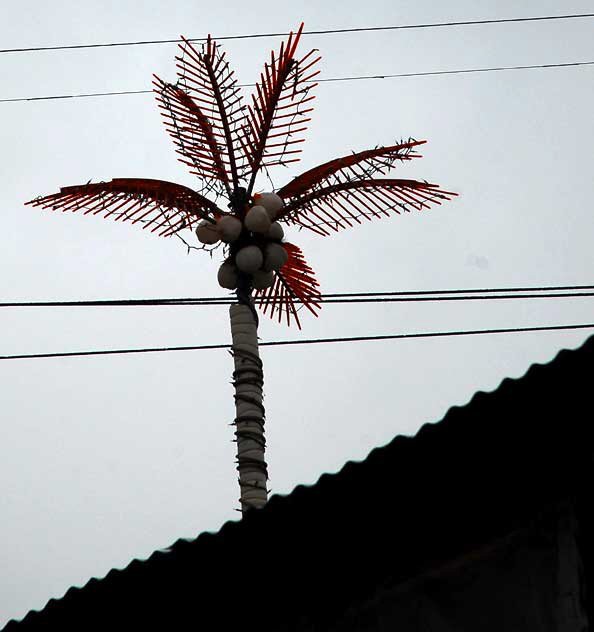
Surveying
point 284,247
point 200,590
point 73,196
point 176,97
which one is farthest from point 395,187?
point 200,590

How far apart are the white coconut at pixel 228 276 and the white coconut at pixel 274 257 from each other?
1.03ft

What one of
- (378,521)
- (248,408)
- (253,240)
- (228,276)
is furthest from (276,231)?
(378,521)

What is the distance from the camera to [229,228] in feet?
40.8

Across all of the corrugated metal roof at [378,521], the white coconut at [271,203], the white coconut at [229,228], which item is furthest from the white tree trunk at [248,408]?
the corrugated metal roof at [378,521]

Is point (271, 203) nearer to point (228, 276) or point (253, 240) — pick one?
point (253, 240)

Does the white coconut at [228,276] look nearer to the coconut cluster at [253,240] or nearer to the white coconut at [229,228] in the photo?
the coconut cluster at [253,240]

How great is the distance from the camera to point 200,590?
7.02 meters

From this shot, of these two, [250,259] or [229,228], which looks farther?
[229,228]

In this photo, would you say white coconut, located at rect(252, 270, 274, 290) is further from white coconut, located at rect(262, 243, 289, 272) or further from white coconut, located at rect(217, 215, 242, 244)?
white coconut, located at rect(217, 215, 242, 244)

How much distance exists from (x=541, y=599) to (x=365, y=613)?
1.05 metres

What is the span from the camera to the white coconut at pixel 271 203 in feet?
41.3

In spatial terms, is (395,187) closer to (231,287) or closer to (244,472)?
(231,287)

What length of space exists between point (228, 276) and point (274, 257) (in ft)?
1.70

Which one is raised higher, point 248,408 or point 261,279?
point 261,279
